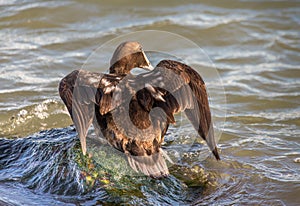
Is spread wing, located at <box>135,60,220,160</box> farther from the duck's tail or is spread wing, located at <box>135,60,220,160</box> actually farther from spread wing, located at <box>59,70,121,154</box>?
the duck's tail

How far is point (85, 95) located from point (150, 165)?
80 cm

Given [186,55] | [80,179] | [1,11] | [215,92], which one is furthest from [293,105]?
[1,11]

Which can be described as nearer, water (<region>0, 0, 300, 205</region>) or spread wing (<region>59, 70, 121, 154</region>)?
spread wing (<region>59, 70, 121, 154</region>)

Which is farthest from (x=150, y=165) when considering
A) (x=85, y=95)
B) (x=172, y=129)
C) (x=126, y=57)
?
(x=172, y=129)

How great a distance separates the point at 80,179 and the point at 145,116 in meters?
0.71

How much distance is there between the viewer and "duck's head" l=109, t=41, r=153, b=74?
5.79 metres

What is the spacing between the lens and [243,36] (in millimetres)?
9992

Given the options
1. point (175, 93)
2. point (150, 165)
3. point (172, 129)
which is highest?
point (175, 93)

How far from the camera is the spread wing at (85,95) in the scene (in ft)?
15.8

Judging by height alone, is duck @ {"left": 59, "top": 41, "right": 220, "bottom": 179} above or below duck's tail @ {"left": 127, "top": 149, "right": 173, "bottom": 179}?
above

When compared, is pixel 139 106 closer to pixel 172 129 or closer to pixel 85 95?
pixel 85 95

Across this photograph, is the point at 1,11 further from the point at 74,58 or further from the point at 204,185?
the point at 204,185

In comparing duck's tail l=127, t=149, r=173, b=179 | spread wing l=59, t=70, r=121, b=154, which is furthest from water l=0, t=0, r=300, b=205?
spread wing l=59, t=70, r=121, b=154

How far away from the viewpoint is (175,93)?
4.95 meters
